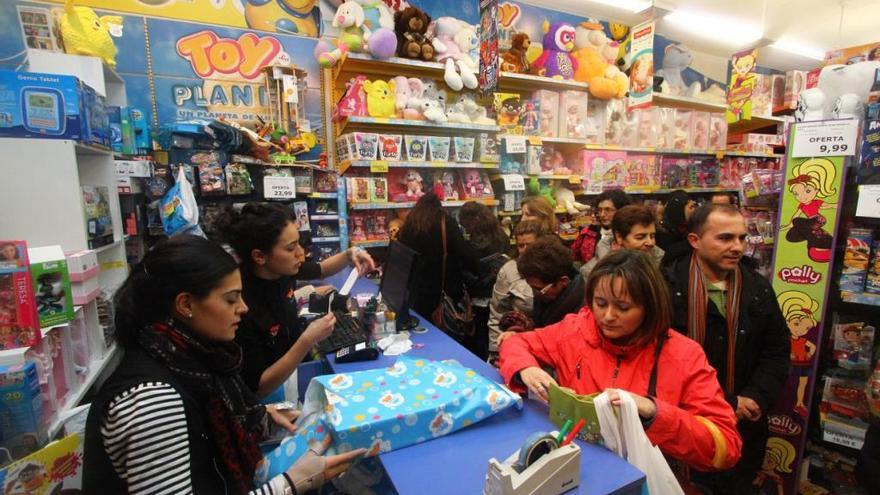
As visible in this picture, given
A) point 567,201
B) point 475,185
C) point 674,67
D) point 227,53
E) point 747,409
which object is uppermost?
point 674,67

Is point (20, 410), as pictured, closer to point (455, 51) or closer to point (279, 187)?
point (279, 187)

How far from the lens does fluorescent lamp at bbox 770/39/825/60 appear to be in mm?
6302

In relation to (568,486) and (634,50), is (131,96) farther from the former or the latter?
(634,50)

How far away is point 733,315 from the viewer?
186cm

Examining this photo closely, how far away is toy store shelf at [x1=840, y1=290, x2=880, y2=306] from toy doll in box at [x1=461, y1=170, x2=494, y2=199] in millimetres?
2721

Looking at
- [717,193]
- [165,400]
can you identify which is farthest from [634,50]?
[165,400]

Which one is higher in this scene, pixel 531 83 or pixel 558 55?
pixel 558 55

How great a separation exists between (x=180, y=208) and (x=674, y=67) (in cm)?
608

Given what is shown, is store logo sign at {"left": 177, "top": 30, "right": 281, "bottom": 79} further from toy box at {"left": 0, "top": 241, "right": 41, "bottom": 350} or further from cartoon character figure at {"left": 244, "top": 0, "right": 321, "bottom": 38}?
toy box at {"left": 0, "top": 241, "right": 41, "bottom": 350}

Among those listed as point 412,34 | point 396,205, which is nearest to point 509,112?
point 412,34

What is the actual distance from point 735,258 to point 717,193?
5.12 m

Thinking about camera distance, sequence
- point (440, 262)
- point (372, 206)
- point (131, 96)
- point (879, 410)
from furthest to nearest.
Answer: point (372, 206) → point (131, 96) → point (440, 262) → point (879, 410)

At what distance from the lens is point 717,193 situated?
6152mm

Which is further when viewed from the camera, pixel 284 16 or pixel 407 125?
pixel 407 125
